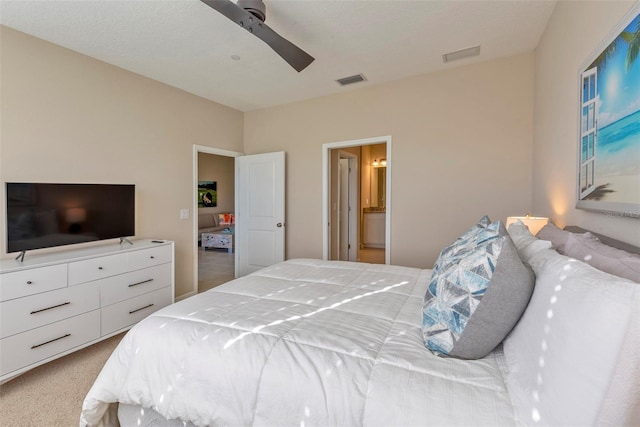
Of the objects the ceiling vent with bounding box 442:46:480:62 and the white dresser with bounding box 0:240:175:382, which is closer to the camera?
the white dresser with bounding box 0:240:175:382

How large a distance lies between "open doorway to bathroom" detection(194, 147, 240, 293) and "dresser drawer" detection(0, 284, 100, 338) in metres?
2.57

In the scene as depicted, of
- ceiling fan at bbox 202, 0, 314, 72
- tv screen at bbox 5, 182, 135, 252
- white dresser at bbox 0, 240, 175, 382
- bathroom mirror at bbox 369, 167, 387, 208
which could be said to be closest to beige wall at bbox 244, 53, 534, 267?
ceiling fan at bbox 202, 0, 314, 72

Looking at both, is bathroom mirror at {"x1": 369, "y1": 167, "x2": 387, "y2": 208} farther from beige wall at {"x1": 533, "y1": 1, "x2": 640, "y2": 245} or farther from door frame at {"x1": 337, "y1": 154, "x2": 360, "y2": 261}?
beige wall at {"x1": 533, "y1": 1, "x2": 640, "y2": 245}

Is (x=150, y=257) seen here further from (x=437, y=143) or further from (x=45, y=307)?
(x=437, y=143)

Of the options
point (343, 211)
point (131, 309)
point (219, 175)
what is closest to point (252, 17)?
point (131, 309)

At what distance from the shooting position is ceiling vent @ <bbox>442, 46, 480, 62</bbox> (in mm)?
2840

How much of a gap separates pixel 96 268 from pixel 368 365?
256 cm

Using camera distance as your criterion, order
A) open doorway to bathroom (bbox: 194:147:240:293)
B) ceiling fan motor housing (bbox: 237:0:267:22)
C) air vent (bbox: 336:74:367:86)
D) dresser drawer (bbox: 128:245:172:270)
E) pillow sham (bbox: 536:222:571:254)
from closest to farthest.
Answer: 1. pillow sham (bbox: 536:222:571:254)
2. ceiling fan motor housing (bbox: 237:0:267:22)
3. dresser drawer (bbox: 128:245:172:270)
4. air vent (bbox: 336:74:367:86)
5. open doorway to bathroom (bbox: 194:147:240:293)

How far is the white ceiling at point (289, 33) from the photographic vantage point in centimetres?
217

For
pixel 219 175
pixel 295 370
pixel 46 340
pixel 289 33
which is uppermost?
pixel 289 33

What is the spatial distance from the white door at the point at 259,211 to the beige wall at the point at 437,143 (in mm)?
388

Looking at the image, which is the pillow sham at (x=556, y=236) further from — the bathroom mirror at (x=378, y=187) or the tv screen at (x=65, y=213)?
the bathroom mirror at (x=378, y=187)

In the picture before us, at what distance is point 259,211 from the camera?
14.7 feet

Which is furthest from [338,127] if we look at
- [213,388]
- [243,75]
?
[213,388]
